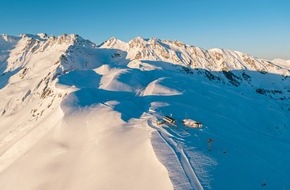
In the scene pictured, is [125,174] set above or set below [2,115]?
above

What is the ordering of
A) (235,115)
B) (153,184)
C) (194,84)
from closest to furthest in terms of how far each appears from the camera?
1. (153,184)
2. (235,115)
3. (194,84)

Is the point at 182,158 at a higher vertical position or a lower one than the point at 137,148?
higher

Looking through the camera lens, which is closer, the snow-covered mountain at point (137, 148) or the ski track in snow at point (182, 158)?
the ski track in snow at point (182, 158)

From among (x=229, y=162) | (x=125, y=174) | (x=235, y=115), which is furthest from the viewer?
(x=235, y=115)

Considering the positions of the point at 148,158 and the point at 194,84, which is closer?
the point at 148,158

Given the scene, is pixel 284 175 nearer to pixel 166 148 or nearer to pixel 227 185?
pixel 227 185

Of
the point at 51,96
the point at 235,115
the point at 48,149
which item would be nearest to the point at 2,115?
the point at 51,96

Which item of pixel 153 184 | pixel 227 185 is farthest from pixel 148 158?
pixel 227 185

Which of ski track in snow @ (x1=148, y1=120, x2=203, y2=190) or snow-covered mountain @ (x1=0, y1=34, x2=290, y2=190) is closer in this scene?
ski track in snow @ (x1=148, y1=120, x2=203, y2=190)

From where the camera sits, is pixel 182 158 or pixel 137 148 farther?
pixel 137 148
